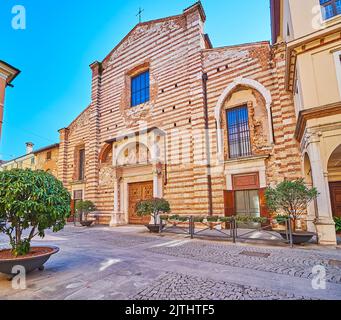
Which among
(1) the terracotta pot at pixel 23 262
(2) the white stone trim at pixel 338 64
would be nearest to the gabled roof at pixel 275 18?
(2) the white stone trim at pixel 338 64

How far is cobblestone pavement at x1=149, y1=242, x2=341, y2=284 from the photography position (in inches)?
165

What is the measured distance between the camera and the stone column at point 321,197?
642cm

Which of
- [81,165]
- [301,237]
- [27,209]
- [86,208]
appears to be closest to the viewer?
[27,209]

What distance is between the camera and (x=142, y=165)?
1348 centimetres

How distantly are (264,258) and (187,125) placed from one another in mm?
8266

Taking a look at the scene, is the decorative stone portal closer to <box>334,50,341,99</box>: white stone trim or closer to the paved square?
the paved square

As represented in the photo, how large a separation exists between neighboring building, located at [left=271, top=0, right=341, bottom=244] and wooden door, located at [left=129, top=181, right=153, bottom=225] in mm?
8661

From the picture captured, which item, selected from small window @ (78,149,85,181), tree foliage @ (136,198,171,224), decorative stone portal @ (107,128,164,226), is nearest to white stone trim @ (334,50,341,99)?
tree foliage @ (136,198,171,224)

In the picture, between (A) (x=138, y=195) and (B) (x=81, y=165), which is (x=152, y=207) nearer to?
(A) (x=138, y=195)

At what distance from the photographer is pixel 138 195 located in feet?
46.5

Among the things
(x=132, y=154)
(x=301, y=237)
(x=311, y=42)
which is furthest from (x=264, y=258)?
(x=132, y=154)

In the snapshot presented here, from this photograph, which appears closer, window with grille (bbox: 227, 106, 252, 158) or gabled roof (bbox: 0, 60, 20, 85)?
gabled roof (bbox: 0, 60, 20, 85)

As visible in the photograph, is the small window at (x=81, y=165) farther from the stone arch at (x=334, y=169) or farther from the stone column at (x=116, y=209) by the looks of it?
the stone arch at (x=334, y=169)
